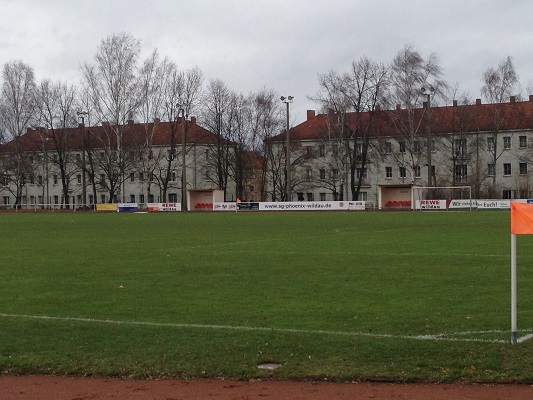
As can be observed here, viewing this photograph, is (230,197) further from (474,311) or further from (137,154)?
(474,311)

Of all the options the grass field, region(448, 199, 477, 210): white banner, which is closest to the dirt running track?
the grass field

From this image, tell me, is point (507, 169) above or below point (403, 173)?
above

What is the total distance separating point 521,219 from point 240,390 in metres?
3.55

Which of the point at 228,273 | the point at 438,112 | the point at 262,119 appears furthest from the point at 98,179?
the point at 228,273

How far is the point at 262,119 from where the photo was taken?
316 feet

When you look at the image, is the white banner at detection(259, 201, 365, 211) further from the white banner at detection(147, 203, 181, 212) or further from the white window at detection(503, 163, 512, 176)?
the white window at detection(503, 163, 512, 176)

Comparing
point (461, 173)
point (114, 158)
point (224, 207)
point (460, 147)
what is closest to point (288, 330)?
point (224, 207)

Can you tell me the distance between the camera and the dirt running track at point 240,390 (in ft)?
24.2

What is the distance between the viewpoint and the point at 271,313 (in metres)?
12.2

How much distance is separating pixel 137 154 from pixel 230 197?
2531cm

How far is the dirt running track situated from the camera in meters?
7.39

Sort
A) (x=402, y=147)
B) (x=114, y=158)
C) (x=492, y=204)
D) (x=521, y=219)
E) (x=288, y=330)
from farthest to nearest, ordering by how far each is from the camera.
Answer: (x=402, y=147)
(x=114, y=158)
(x=492, y=204)
(x=288, y=330)
(x=521, y=219)

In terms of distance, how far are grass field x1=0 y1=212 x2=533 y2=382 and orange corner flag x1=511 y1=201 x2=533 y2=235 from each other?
1429 mm

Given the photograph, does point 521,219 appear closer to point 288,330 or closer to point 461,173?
point 288,330
